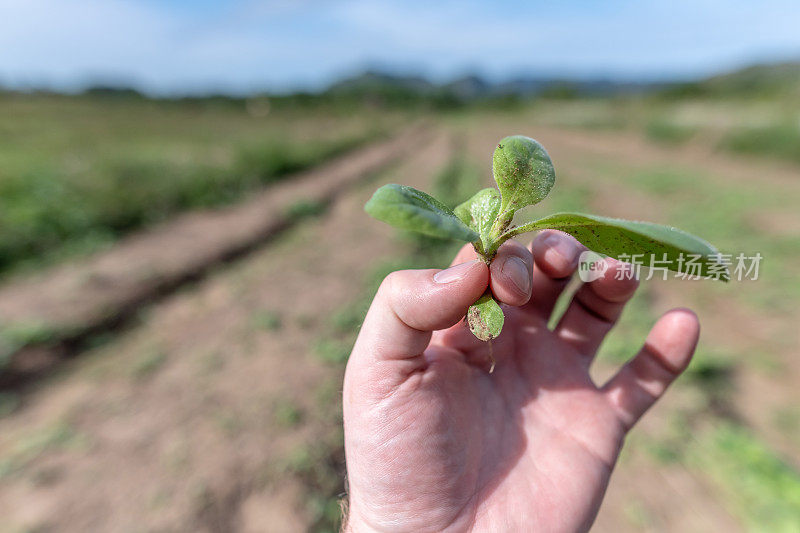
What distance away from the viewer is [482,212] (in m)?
1.27

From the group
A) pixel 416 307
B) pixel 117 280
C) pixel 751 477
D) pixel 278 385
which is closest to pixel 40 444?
pixel 278 385

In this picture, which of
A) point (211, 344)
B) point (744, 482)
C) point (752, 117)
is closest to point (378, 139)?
point (752, 117)

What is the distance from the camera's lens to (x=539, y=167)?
118cm

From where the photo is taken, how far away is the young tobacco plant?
0.89 meters

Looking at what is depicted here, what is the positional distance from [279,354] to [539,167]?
3.54 metres

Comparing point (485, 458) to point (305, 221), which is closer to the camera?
point (485, 458)

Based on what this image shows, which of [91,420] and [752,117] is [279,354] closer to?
[91,420]

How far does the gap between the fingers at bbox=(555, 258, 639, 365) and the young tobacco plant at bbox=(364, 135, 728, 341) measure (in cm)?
54

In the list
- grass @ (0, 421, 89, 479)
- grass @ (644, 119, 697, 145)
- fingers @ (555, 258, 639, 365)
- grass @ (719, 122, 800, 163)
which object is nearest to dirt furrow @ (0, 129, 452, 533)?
grass @ (0, 421, 89, 479)

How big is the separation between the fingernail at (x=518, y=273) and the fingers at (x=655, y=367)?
1.07m

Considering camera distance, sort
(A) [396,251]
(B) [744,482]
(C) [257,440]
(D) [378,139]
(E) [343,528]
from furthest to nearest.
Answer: (D) [378,139] < (A) [396,251] < (C) [257,440] < (B) [744,482] < (E) [343,528]
